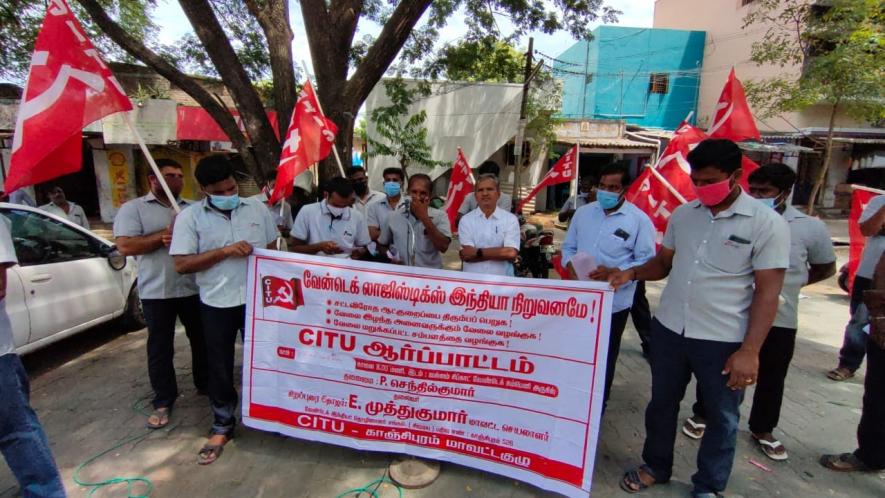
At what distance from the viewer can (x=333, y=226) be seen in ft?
11.8

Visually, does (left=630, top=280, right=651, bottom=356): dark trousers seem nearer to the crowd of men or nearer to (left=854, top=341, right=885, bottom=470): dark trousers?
the crowd of men

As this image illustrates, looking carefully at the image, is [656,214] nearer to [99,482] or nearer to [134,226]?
[134,226]

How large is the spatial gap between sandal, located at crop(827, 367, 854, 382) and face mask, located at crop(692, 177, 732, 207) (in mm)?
3233

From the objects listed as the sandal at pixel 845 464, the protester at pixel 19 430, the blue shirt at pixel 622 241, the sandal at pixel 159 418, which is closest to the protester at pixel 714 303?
the blue shirt at pixel 622 241

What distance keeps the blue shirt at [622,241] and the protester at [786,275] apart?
698 mm

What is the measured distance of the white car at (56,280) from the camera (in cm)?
364

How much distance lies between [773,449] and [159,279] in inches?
164

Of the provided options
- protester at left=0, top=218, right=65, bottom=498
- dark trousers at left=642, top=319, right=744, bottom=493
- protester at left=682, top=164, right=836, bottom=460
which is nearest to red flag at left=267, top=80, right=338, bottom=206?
protester at left=0, top=218, right=65, bottom=498

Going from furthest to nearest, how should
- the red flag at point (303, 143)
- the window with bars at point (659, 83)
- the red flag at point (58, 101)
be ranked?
the window with bars at point (659, 83) → the red flag at point (303, 143) → the red flag at point (58, 101)

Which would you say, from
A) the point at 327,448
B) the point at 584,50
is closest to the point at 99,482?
the point at 327,448

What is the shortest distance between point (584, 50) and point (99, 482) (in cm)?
2094

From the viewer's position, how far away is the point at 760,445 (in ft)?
9.80

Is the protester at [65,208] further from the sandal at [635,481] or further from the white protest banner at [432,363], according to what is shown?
the sandal at [635,481]

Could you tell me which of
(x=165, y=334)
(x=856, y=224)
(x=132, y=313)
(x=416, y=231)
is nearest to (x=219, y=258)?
(x=165, y=334)
